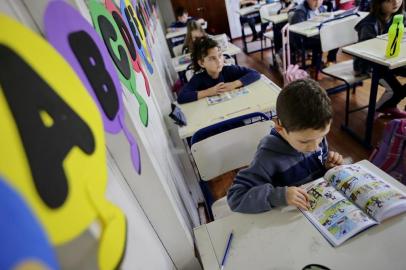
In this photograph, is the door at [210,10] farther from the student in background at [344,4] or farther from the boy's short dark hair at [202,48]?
the boy's short dark hair at [202,48]

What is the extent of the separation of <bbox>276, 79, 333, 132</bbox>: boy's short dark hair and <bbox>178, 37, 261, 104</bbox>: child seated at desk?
3.30ft

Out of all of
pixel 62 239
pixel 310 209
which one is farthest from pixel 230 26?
pixel 62 239

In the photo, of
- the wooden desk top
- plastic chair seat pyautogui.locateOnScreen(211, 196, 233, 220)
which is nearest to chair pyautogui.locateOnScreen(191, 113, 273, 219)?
plastic chair seat pyautogui.locateOnScreen(211, 196, 233, 220)

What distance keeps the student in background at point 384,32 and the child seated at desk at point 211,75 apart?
107 cm

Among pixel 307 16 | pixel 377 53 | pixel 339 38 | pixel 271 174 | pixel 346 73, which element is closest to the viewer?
pixel 271 174

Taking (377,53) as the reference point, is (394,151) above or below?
below

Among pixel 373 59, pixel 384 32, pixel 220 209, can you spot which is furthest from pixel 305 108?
pixel 384 32

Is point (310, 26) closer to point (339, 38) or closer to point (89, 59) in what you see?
point (339, 38)

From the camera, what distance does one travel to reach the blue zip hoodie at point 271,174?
0.84 meters

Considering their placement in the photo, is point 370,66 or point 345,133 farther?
point 345,133

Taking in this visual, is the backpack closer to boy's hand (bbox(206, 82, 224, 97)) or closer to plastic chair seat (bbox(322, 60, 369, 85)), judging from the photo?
plastic chair seat (bbox(322, 60, 369, 85))

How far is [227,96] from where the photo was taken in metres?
1.81

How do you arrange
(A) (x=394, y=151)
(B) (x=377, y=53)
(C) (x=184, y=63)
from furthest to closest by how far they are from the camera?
(C) (x=184, y=63)
(B) (x=377, y=53)
(A) (x=394, y=151)

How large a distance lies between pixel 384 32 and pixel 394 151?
1.47m
